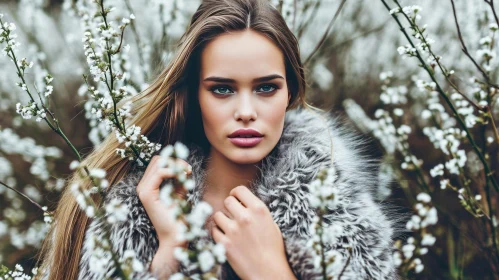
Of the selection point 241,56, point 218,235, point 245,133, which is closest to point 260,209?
point 218,235

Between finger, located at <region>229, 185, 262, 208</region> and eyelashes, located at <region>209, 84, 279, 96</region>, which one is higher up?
eyelashes, located at <region>209, 84, 279, 96</region>

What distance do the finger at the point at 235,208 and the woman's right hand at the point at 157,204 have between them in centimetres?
18

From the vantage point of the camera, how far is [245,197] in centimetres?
194

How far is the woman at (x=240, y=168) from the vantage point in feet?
6.03

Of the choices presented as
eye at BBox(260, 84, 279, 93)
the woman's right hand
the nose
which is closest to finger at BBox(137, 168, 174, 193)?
the woman's right hand

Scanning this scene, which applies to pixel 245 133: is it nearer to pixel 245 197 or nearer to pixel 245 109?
pixel 245 109

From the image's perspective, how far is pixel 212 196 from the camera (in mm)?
2158

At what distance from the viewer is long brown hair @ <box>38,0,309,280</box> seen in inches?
79.4

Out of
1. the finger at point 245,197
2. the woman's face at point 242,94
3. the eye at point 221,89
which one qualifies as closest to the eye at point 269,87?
the woman's face at point 242,94

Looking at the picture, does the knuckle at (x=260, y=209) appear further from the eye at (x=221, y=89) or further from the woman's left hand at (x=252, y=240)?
the eye at (x=221, y=89)

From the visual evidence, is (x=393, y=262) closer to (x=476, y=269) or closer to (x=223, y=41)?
(x=223, y=41)

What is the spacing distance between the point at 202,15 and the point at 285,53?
377mm

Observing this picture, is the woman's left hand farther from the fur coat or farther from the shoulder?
the shoulder

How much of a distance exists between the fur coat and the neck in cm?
6
